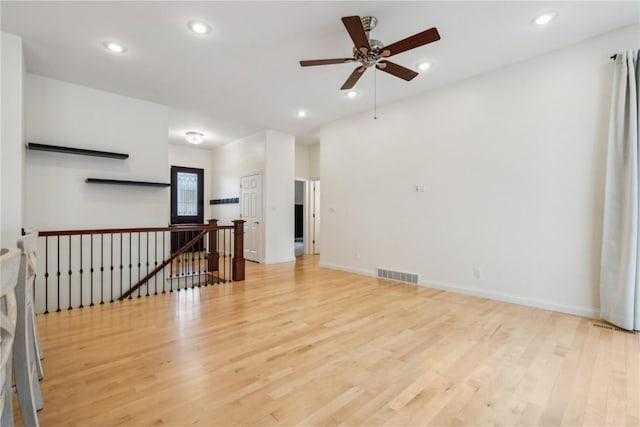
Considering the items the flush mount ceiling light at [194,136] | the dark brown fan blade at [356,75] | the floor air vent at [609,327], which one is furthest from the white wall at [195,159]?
the floor air vent at [609,327]

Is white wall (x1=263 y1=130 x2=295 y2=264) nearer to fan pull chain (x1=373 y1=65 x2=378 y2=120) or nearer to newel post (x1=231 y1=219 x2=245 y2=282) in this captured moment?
newel post (x1=231 y1=219 x2=245 y2=282)

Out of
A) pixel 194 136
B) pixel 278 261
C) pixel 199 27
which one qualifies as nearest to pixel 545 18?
pixel 199 27

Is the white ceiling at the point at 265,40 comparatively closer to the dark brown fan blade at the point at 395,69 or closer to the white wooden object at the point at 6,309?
the dark brown fan blade at the point at 395,69

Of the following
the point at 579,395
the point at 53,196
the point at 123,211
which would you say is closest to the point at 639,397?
the point at 579,395

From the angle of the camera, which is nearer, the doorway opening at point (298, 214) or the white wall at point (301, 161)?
the white wall at point (301, 161)

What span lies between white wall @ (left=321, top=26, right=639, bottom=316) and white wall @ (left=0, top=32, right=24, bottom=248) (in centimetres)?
461

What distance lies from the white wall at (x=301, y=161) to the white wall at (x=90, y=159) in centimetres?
345

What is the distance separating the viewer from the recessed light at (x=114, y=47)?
3.28m

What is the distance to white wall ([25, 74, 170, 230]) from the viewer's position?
4.09 m

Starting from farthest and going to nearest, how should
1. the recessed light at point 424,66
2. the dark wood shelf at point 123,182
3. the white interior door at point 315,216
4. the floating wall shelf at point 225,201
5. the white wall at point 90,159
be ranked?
the white interior door at point 315,216 < the floating wall shelf at point 225,201 < the dark wood shelf at point 123,182 < the white wall at point 90,159 < the recessed light at point 424,66

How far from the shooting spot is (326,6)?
2684 mm

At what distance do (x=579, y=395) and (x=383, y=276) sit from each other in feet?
10.7

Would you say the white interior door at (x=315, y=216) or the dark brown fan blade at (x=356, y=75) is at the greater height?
the dark brown fan blade at (x=356, y=75)

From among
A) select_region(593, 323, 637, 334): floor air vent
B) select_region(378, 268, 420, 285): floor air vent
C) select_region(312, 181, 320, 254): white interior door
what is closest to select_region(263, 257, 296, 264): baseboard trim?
select_region(312, 181, 320, 254): white interior door
